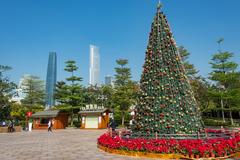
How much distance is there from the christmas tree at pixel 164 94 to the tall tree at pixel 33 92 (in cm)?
4726

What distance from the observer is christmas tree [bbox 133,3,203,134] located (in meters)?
11.1

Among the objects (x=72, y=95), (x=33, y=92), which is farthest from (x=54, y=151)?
(x=33, y=92)

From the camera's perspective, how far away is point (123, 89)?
41750 millimetres

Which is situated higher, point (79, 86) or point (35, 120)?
point (79, 86)

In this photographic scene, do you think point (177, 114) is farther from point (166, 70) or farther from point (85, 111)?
point (85, 111)

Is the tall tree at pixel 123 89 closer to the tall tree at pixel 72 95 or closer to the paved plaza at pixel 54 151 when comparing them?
the tall tree at pixel 72 95

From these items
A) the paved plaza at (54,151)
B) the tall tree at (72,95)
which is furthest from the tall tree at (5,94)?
the paved plaza at (54,151)

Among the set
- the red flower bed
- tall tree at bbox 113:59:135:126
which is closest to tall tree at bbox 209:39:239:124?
tall tree at bbox 113:59:135:126

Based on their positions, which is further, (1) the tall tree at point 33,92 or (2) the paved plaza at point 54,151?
(1) the tall tree at point 33,92

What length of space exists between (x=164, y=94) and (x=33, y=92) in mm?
51770

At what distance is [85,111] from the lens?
37875 millimetres

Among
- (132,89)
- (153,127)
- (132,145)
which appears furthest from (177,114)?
(132,89)

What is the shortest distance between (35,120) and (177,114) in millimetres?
34157

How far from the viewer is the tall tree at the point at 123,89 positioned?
1619 inches
